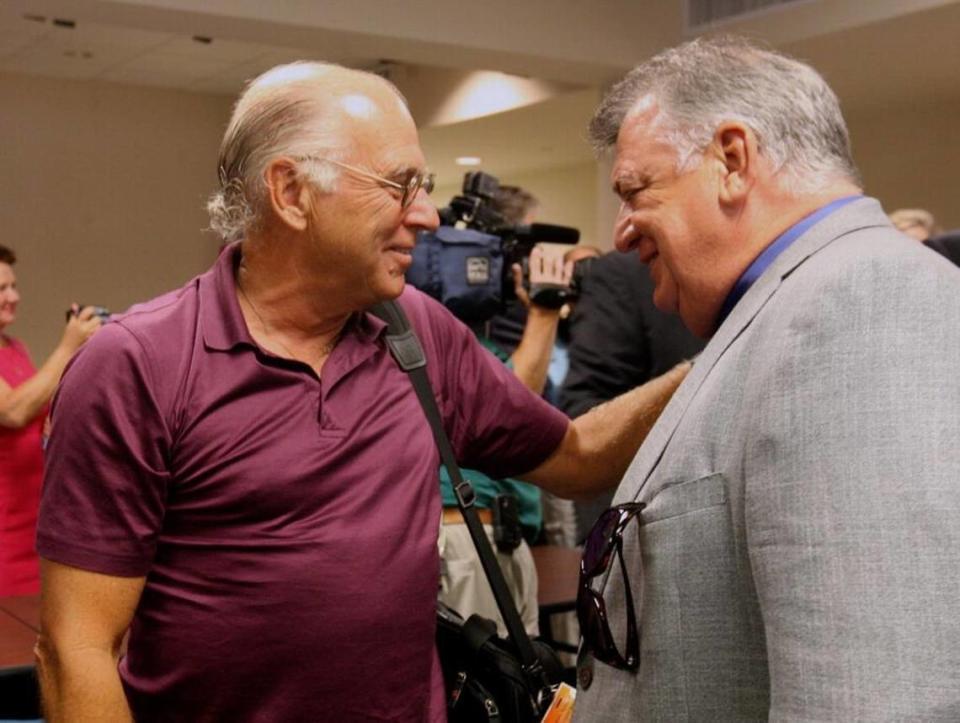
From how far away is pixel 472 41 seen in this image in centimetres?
584

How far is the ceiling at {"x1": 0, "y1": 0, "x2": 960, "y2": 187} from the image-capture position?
17.4ft

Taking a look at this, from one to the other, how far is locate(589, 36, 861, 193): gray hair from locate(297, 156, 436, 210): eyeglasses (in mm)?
426

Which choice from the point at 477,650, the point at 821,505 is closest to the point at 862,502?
the point at 821,505

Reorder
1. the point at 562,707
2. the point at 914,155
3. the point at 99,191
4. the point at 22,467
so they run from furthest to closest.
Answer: the point at 99,191 → the point at 914,155 → the point at 22,467 → the point at 562,707

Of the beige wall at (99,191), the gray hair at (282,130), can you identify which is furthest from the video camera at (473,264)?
the beige wall at (99,191)

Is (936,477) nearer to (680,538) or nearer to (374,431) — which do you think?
(680,538)

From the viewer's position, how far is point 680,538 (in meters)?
0.90

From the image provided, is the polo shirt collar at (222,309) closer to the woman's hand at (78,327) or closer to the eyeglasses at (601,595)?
the eyeglasses at (601,595)

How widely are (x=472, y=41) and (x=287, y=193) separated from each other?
184 inches

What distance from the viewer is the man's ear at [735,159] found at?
0.97 metres

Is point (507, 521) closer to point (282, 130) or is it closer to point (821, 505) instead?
point (282, 130)

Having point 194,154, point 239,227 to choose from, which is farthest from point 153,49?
point 239,227

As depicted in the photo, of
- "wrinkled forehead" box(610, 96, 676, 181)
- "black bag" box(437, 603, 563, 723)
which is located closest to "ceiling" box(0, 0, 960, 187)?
"black bag" box(437, 603, 563, 723)

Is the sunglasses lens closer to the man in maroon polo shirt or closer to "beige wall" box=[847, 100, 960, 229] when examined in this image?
the man in maroon polo shirt
